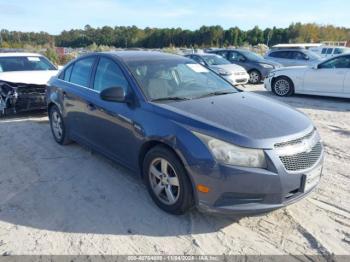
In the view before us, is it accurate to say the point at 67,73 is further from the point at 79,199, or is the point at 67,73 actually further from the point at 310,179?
the point at 310,179

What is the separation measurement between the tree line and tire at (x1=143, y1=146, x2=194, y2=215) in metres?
54.3

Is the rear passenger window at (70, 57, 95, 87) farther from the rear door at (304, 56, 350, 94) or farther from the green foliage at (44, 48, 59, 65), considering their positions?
the green foliage at (44, 48, 59, 65)

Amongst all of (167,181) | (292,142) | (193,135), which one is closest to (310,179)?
(292,142)

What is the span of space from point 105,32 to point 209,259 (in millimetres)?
76853

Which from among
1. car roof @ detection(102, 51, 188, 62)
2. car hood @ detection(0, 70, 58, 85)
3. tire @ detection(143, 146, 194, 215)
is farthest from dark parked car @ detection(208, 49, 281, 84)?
tire @ detection(143, 146, 194, 215)

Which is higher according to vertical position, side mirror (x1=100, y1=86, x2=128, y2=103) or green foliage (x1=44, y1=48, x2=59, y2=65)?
side mirror (x1=100, y1=86, x2=128, y2=103)

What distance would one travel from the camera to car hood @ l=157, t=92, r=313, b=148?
2.94m

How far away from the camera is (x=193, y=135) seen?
303cm

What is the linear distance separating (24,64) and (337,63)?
8.94m

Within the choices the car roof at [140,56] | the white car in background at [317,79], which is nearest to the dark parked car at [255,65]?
the white car in background at [317,79]

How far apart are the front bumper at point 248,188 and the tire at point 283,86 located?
27.3 ft

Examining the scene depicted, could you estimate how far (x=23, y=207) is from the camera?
370 cm

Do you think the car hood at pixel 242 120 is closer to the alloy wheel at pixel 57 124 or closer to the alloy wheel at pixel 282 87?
the alloy wheel at pixel 57 124

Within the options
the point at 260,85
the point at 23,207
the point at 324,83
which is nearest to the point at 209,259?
the point at 23,207
